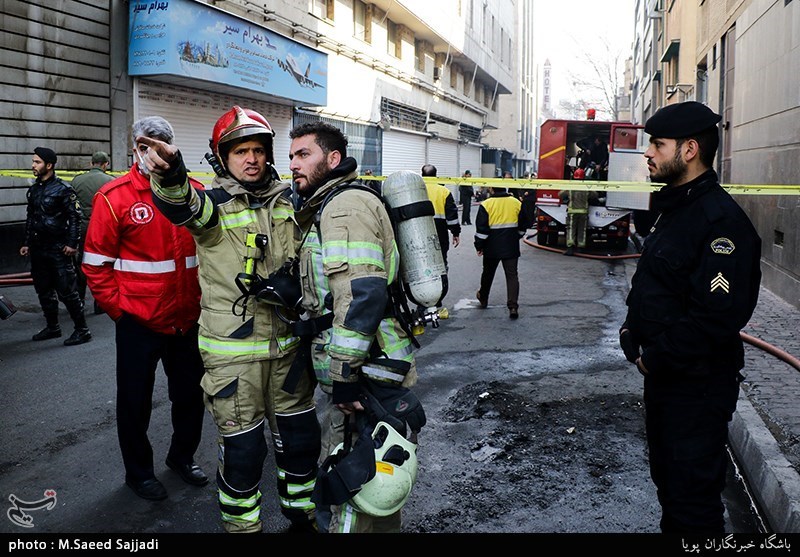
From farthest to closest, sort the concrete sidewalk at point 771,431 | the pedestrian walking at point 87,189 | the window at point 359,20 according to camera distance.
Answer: the window at point 359,20, the pedestrian walking at point 87,189, the concrete sidewalk at point 771,431

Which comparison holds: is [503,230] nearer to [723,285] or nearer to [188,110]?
[723,285]

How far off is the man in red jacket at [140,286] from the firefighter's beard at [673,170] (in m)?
2.16

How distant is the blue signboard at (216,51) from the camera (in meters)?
12.8

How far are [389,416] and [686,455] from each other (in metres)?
1.14

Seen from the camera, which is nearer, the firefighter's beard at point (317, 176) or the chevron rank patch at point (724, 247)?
the chevron rank patch at point (724, 247)

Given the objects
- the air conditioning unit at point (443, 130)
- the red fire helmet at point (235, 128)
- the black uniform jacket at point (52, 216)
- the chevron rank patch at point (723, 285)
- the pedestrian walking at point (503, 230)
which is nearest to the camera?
the chevron rank patch at point (723, 285)

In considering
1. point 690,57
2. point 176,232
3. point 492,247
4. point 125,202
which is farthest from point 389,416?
point 690,57

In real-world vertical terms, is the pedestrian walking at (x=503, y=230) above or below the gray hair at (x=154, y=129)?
below

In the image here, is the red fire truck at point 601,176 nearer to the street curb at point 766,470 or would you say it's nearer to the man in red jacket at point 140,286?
the street curb at point 766,470

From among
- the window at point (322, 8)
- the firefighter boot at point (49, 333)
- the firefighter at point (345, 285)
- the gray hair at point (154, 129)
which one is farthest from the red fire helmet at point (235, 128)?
the window at point (322, 8)

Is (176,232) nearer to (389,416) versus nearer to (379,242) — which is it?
(379,242)

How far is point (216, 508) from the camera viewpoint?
3715mm

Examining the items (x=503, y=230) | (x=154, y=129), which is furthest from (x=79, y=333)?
(x=503, y=230)

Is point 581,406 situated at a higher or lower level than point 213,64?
lower
